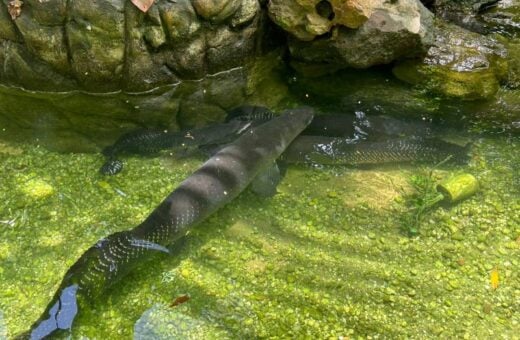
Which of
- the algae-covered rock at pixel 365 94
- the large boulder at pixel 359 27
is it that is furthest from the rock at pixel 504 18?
the algae-covered rock at pixel 365 94

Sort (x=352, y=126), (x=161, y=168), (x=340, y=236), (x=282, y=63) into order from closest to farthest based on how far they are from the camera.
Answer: (x=340, y=236)
(x=161, y=168)
(x=352, y=126)
(x=282, y=63)

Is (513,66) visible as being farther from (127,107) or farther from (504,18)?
(127,107)

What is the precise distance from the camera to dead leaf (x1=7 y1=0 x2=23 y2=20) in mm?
5449

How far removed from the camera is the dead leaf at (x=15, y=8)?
5449mm

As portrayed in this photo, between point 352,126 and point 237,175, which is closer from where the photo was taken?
point 237,175

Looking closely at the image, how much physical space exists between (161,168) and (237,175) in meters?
1.01

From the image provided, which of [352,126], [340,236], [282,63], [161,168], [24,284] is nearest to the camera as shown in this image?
[24,284]

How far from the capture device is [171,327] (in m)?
3.88

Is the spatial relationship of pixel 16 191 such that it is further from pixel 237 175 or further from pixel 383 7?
pixel 383 7

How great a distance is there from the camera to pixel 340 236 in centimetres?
481

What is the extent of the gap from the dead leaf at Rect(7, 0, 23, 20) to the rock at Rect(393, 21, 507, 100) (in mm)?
4773

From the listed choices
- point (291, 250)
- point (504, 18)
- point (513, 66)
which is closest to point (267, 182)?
point (291, 250)

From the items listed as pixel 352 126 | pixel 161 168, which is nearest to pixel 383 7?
pixel 352 126

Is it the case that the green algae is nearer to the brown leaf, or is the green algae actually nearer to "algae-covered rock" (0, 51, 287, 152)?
"algae-covered rock" (0, 51, 287, 152)
